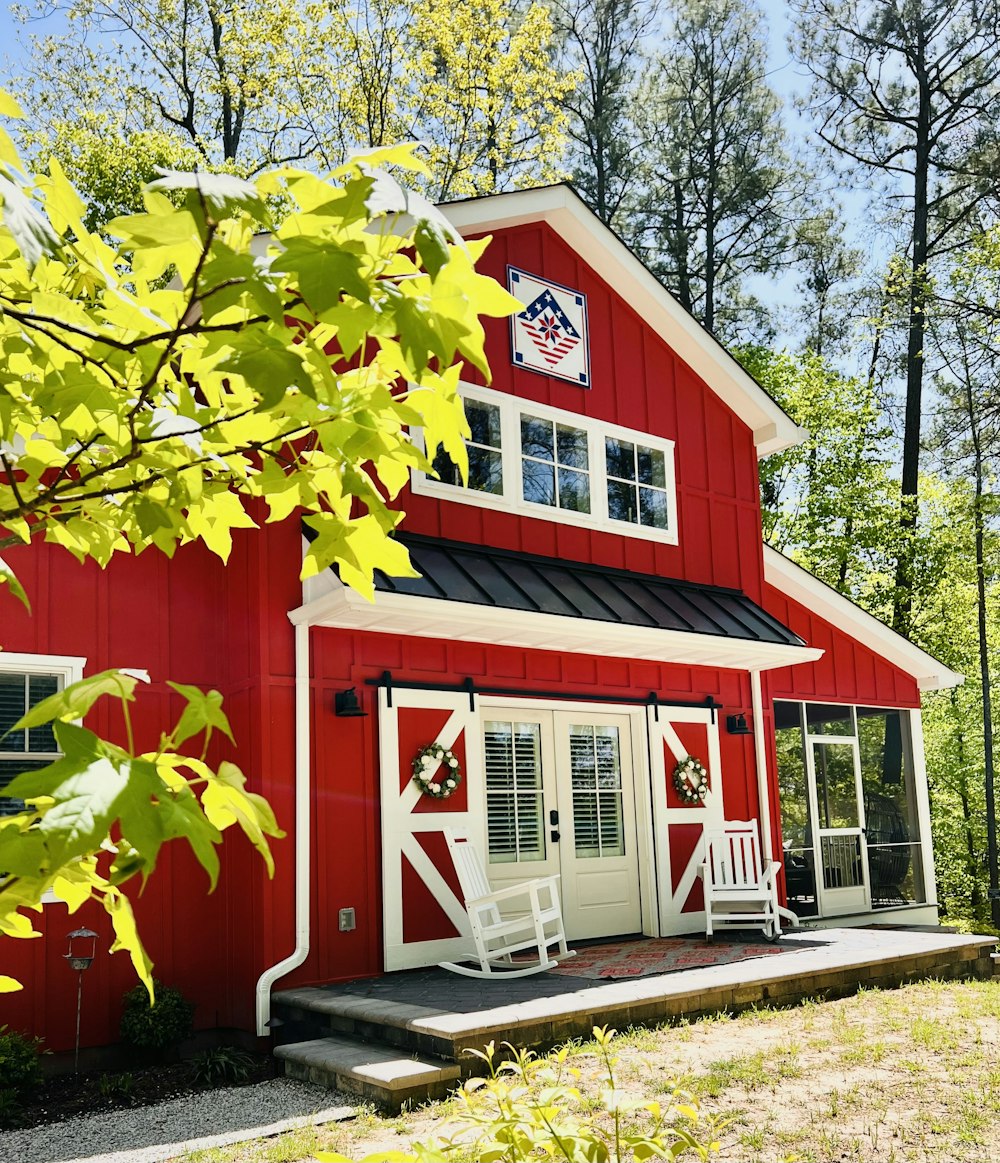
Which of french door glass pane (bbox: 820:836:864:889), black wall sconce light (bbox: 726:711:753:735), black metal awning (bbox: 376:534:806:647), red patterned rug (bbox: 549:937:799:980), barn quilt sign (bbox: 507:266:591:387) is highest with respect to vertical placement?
barn quilt sign (bbox: 507:266:591:387)

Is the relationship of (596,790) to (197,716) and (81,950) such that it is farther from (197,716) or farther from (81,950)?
(197,716)

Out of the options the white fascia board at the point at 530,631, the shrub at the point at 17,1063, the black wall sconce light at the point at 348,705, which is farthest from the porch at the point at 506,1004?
the white fascia board at the point at 530,631

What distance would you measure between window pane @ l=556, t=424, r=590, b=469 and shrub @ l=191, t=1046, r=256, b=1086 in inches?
197

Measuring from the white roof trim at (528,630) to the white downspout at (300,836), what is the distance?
275 mm

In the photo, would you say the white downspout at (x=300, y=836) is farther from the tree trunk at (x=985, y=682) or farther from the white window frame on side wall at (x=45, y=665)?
the tree trunk at (x=985, y=682)

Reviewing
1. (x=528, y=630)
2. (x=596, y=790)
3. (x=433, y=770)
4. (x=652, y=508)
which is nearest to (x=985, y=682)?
(x=652, y=508)

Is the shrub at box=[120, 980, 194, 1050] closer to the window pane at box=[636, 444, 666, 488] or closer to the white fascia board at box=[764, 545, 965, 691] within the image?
the window pane at box=[636, 444, 666, 488]

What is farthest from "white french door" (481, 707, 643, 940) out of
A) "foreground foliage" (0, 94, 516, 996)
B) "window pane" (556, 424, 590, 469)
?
"foreground foliage" (0, 94, 516, 996)

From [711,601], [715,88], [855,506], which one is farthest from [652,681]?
[715,88]

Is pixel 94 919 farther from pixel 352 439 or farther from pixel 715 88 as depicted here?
pixel 715 88

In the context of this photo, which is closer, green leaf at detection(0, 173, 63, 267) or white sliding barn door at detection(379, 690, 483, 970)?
green leaf at detection(0, 173, 63, 267)

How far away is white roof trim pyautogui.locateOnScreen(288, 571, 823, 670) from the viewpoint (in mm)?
7082

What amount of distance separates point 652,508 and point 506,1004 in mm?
4975

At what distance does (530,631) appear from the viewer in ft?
26.5
